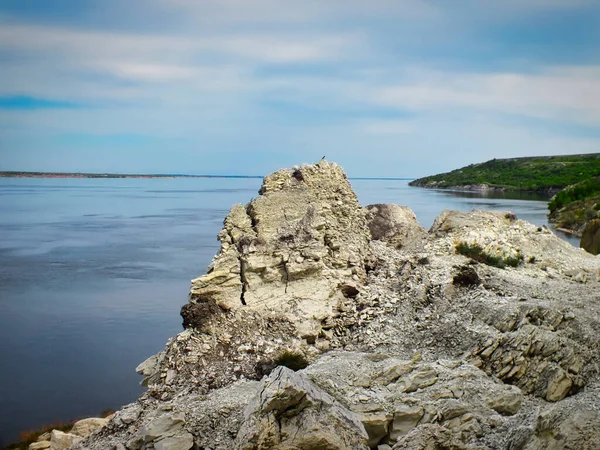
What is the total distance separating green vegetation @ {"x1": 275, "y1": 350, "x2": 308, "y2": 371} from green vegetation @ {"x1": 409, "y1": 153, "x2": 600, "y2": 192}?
369ft

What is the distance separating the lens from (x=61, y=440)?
14.0 m

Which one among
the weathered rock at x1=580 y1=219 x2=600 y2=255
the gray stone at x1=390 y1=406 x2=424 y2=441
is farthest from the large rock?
the weathered rock at x1=580 y1=219 x2=600 y2=255

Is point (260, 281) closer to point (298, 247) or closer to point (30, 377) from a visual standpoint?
point (298, 247)

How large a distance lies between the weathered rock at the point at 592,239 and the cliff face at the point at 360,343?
10.6 m

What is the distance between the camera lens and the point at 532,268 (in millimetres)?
20000

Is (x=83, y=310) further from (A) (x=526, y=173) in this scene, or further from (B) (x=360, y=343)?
(A) (x=526, y=173)

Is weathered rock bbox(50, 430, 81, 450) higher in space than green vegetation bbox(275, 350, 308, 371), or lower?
lower

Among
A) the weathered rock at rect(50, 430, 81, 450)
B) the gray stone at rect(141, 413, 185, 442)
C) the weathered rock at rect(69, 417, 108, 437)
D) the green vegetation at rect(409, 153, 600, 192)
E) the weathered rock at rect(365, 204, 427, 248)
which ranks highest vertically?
the green vegetation at rect(409, 153, 600, 192)

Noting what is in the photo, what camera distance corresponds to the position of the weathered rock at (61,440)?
45.3 feet

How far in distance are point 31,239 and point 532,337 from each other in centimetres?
5087

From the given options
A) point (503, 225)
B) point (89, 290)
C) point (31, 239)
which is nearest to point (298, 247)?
point (503, 225)

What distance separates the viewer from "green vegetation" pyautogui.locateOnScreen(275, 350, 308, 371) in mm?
13906

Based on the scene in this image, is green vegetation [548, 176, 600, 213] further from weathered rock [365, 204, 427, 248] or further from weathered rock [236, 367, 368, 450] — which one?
weathered rock [236, 367, 368, 450]

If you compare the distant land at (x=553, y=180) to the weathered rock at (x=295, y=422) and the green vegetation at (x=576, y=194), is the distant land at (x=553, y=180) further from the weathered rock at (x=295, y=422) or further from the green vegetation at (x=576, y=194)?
the weathered rock at (x=295, y=422)
